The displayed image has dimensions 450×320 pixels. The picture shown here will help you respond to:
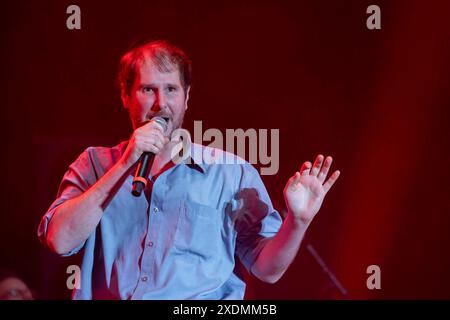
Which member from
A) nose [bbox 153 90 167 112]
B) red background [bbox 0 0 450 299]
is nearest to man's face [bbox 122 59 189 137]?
nose [bbox 153 90 167 112]

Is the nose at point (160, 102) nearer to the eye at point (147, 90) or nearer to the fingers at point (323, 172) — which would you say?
the eye at point (147, 90)

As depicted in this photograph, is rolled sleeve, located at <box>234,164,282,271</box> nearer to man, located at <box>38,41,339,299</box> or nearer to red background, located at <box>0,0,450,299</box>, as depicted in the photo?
man, located at <box>38,41,339,299</box>

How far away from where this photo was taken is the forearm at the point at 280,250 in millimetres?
1525

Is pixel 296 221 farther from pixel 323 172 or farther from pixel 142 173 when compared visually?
pixel 142 173

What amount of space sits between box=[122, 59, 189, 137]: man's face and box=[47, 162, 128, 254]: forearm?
26cm

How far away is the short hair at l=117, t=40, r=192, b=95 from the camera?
1.76 m

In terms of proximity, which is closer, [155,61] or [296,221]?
[296,221]

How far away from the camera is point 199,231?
1.56 metres

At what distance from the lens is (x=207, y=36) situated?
7.11 feet

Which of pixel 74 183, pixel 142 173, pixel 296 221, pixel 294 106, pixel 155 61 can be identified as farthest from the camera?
pixel 294 106

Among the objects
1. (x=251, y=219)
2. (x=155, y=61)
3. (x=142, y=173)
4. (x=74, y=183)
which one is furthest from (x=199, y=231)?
(x=155, y=61)

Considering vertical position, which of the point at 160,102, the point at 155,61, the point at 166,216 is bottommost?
the point at 166,216

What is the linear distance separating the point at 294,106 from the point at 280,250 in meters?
0.87
